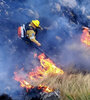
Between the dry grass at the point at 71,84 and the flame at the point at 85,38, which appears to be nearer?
the dry grass at the point at 71,84

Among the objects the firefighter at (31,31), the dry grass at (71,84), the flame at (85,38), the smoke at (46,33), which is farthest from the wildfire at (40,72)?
the flame at (85,38)

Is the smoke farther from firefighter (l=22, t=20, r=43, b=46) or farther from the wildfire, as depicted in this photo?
firefighter (l=22, t=20, r=43, b=46)

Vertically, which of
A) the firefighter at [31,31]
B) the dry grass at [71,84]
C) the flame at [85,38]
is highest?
the flame at [85,38]

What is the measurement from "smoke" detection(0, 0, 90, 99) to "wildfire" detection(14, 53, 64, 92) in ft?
1.00

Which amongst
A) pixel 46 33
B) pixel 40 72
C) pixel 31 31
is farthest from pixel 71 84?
pixel 46 33

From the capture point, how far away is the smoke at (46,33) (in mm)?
8273

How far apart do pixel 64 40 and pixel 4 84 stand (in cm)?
464

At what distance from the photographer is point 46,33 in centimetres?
973

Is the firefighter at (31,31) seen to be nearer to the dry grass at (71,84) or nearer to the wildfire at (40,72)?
the wildfire at (40,72)

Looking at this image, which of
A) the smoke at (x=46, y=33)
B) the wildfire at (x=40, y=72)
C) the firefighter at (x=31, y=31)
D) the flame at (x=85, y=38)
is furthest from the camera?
the flame at (x=85, y=38)

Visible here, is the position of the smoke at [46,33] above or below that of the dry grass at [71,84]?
above

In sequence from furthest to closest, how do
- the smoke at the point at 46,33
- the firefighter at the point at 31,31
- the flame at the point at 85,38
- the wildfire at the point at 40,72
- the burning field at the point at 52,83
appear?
the flame at the point at 85,38 → the smoke at the point at 46,33 → the firefighter at the point at 31,31 → the wildfire at the point at 40,72 → the burning field at the point at 52,83

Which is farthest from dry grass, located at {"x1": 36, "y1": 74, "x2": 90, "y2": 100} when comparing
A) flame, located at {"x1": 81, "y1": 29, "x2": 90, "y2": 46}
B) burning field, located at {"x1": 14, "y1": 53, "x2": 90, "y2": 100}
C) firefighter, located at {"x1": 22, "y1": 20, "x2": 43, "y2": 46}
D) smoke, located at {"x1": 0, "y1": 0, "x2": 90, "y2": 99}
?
flame, located at {"x1": 81, "y1": 29, "x2": 90, "y2": 46}

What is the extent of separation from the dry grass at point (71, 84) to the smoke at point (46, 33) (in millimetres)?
1061
